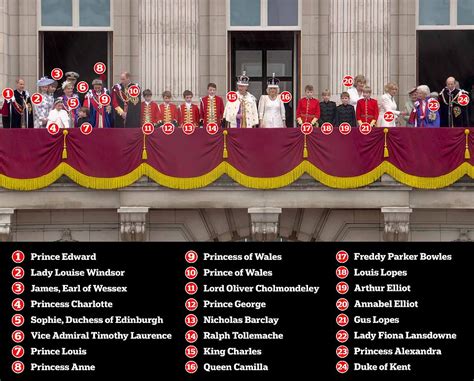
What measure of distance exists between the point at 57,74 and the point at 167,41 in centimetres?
287

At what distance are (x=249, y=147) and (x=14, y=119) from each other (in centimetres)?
547

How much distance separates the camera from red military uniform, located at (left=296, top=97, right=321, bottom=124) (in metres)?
36.8

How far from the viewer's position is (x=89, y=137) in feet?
120

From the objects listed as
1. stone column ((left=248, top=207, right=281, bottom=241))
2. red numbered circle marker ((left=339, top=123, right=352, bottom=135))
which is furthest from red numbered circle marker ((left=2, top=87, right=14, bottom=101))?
red numbered circle marker ((left=339, top=123, right=352, bottom=135))

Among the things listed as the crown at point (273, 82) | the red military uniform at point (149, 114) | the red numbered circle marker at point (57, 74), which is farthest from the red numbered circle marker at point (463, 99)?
the red numbered circle marker at point (57, 74)

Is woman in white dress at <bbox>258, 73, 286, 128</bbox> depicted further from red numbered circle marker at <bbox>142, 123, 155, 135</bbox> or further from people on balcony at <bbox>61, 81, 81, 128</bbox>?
people on balcony at <bbox>61, 81, 81, 128</bbox>

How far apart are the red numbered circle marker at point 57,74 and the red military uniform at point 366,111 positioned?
8443mm
